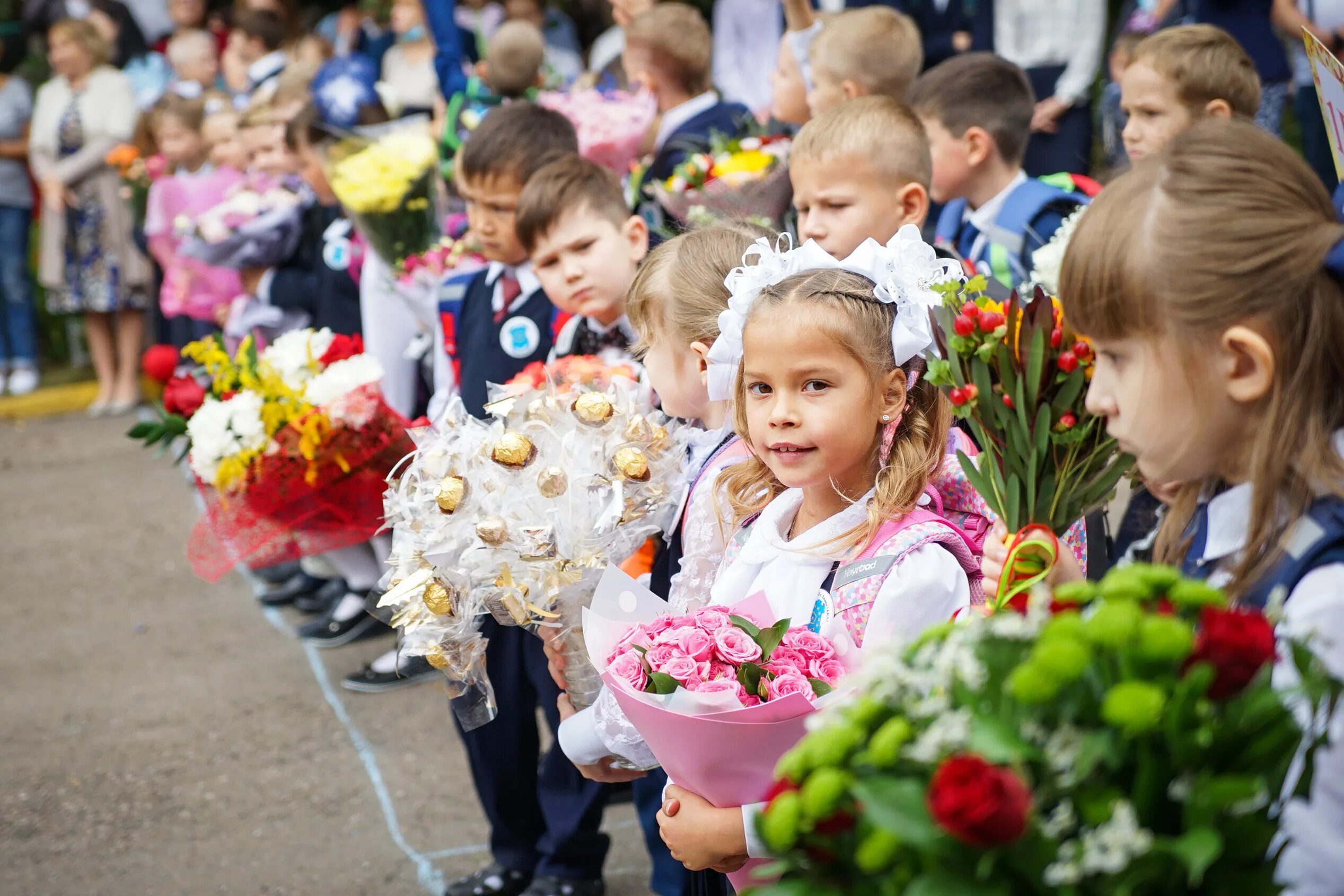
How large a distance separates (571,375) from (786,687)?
1214 millimetres

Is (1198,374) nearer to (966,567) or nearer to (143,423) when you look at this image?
(966,567)

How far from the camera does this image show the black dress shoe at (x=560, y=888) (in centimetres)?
368

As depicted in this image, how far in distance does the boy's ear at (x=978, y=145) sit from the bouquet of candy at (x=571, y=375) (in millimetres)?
1775

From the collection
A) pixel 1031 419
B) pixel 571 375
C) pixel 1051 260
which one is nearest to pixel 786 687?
pixel 1031 419

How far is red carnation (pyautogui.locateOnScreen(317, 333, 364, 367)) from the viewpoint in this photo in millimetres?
4469

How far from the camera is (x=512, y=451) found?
2.61 m

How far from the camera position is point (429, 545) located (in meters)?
2.62

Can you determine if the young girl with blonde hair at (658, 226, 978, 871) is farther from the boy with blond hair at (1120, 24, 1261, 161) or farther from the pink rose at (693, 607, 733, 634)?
the boy with blond hair at (1120, 24, 1261, 161)

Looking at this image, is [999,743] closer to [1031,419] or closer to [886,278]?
[1031,419]

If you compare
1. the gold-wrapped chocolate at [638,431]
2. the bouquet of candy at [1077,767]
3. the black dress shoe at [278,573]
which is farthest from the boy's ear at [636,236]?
the black dress shoe at [278,573]

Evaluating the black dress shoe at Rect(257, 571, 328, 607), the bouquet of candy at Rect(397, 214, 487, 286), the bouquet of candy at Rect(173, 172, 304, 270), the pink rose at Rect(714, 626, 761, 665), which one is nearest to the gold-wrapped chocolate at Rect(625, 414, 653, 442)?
the pink rose at Rect(714, 626, 761, 665)

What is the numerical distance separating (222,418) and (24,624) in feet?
9.04

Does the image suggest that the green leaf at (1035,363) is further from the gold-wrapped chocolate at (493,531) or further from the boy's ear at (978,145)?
the boy's ear at (978,145)

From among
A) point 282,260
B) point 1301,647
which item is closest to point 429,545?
point 1301,647
